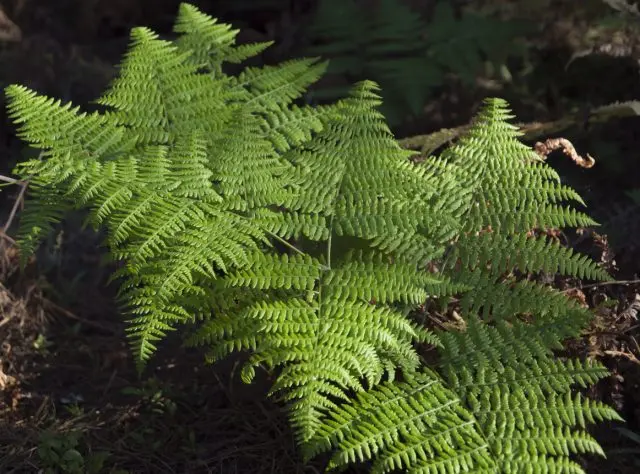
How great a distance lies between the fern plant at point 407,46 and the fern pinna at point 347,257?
1.28 metres

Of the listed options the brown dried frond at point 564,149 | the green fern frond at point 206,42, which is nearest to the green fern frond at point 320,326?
the brown dried frond at point 564,149

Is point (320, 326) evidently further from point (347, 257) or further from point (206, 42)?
point (206, 42)

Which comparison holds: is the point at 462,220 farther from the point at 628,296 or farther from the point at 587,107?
the point at 587,107

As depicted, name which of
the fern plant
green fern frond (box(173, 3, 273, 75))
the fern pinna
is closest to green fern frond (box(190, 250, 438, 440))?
the fern pinna

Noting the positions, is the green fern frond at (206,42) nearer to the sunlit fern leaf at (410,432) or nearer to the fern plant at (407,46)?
the fern plant at (407,46)

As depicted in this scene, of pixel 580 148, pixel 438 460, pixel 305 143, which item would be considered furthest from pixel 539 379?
pixel 580 148

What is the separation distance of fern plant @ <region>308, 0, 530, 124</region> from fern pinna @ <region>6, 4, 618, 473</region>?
1280 millimetres

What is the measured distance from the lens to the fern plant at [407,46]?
13.1 ft

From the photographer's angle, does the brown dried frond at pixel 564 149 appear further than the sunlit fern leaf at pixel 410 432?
Yes

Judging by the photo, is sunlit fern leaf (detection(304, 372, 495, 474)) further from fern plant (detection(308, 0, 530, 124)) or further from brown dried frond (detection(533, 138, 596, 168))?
fern plant (detection(308, 0, 530, 124))

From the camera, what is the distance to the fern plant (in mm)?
4004

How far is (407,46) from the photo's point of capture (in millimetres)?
4066

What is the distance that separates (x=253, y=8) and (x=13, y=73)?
1363mm

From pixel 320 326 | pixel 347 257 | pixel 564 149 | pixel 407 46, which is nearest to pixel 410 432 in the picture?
pixel 320 326
